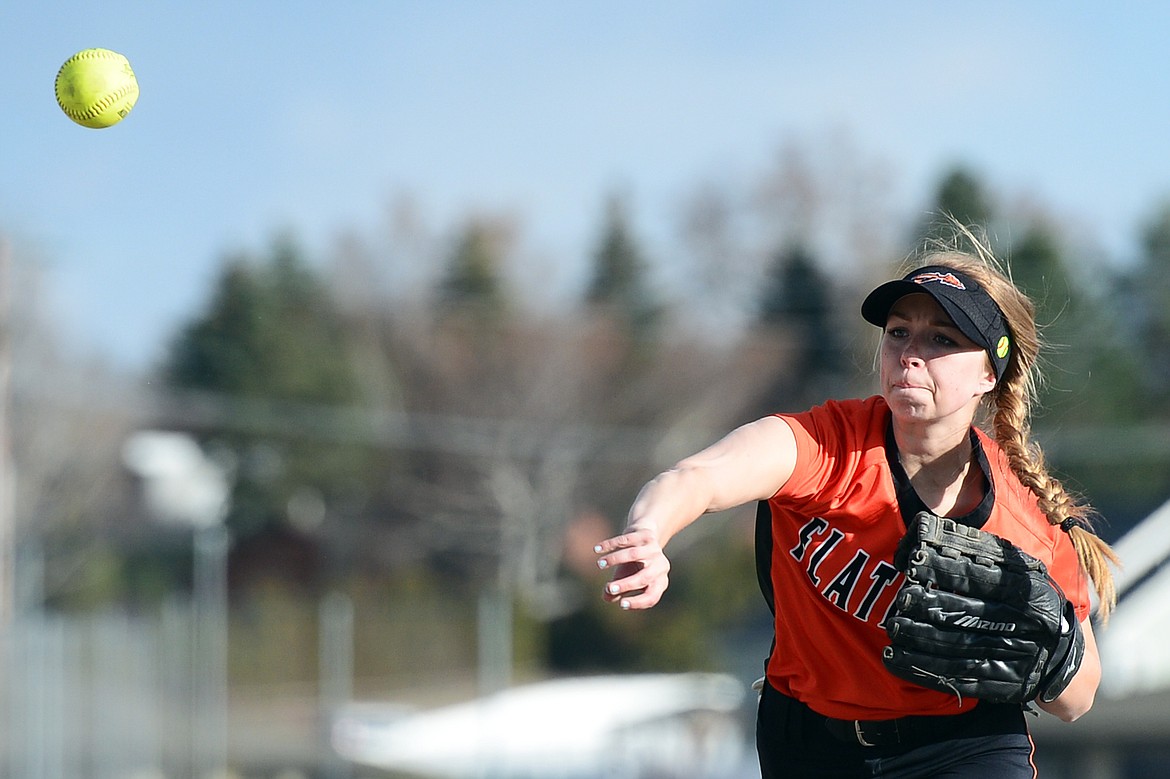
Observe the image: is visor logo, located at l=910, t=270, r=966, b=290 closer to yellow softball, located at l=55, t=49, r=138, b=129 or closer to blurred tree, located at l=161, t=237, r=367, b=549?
yellow softball, located at l=55, t=49, r=138, b=129

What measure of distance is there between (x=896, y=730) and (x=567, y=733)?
705 inches

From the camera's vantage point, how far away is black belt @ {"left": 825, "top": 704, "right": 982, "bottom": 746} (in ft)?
11.2

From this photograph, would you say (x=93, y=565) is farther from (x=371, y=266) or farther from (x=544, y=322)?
(x=544, y=322)

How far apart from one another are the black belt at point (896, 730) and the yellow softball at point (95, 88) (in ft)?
14.6

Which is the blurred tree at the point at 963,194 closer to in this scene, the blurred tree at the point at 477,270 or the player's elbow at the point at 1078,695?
the blurred tree at the point at 477,270

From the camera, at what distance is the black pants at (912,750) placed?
3.42 metres

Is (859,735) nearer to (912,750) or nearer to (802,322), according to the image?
(912,750)

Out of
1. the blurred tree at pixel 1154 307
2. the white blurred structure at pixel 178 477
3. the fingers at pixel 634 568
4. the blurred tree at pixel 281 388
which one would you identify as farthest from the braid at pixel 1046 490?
the blurred tree at pixel 1154 307

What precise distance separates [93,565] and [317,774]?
14.8m

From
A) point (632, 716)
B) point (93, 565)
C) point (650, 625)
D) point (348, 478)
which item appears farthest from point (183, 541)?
point (632, 716)

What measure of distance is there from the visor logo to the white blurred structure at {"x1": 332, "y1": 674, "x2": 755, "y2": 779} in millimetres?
12473

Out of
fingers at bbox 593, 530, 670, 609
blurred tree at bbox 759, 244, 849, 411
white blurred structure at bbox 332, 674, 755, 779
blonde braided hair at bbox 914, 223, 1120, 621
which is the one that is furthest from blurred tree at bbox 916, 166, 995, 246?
fingers at bbox 593, 530, 670, 609

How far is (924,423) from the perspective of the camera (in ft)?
11.1

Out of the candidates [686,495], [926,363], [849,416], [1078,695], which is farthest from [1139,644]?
[686,495]
